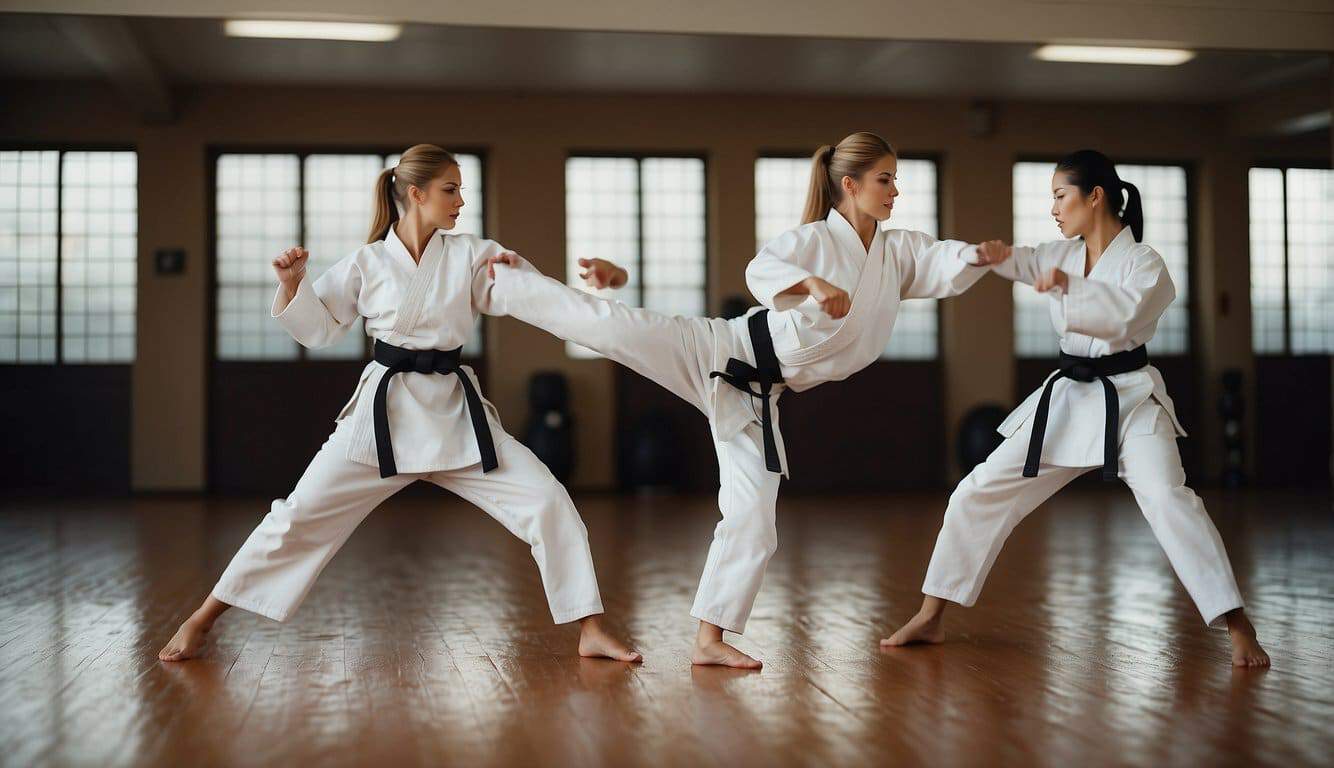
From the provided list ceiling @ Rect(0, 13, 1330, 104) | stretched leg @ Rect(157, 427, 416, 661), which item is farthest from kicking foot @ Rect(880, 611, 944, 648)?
ceiling @ Rect(0, 13, 1330, 104)

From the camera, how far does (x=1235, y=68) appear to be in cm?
754

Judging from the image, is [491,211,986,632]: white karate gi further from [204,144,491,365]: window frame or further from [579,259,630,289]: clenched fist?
[204,144,491,365]: window frame

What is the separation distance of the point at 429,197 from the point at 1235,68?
22.0 ft

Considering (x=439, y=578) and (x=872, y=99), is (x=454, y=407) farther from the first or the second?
(x=872, y=99)

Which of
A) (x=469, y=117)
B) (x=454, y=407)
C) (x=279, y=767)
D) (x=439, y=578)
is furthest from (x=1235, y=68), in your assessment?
(x=279, y=767)

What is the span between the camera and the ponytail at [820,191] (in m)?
2.59

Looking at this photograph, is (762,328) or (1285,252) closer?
(762,328)

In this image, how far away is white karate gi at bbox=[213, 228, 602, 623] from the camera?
2.44 meters

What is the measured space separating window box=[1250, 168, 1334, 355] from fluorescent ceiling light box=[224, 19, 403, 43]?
6.20 m

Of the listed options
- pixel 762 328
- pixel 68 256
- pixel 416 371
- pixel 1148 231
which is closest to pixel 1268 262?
pixel 1148 231

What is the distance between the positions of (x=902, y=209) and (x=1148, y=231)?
1840 mm

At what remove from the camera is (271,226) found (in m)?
7.89

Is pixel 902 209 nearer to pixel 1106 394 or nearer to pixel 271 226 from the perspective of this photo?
pixel 271 226

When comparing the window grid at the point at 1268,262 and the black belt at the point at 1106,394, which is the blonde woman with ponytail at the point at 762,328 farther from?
the window grid at the point at 1268,262
